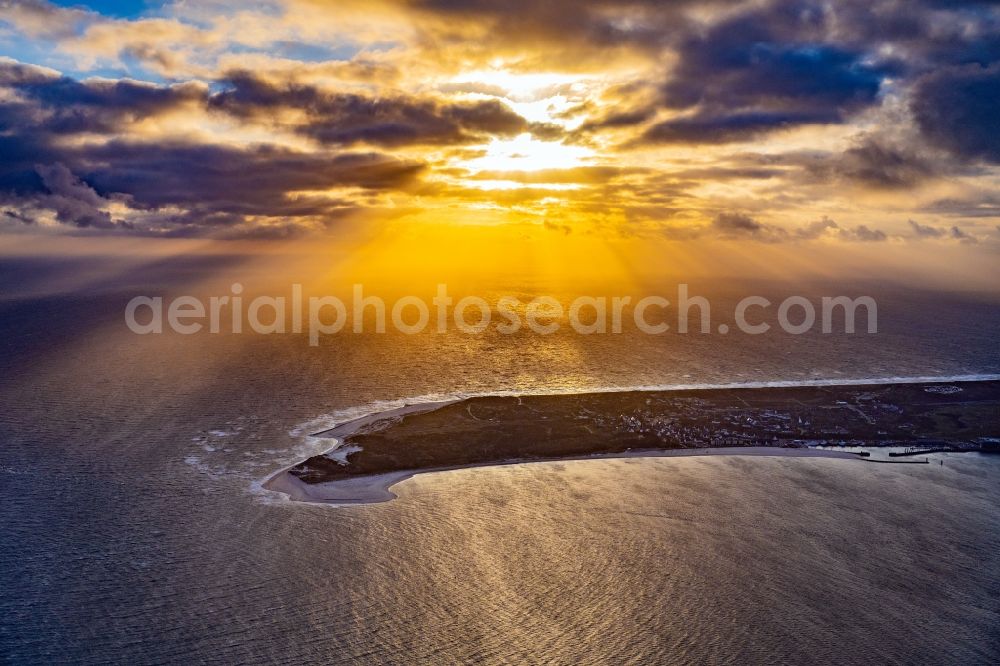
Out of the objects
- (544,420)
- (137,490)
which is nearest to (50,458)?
(137,490)

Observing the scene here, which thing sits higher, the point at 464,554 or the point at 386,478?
the point at 386,478

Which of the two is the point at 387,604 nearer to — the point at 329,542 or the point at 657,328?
the point at 329,542

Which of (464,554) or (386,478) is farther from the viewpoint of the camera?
(386,478)

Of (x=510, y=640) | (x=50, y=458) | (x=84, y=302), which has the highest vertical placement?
(x=84, y=302)

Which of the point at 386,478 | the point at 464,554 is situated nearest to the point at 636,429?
the point at 386,478

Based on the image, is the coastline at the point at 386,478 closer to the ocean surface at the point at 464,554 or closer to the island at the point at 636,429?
the island at the point at 636,429

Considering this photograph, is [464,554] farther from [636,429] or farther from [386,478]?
[636,429]
